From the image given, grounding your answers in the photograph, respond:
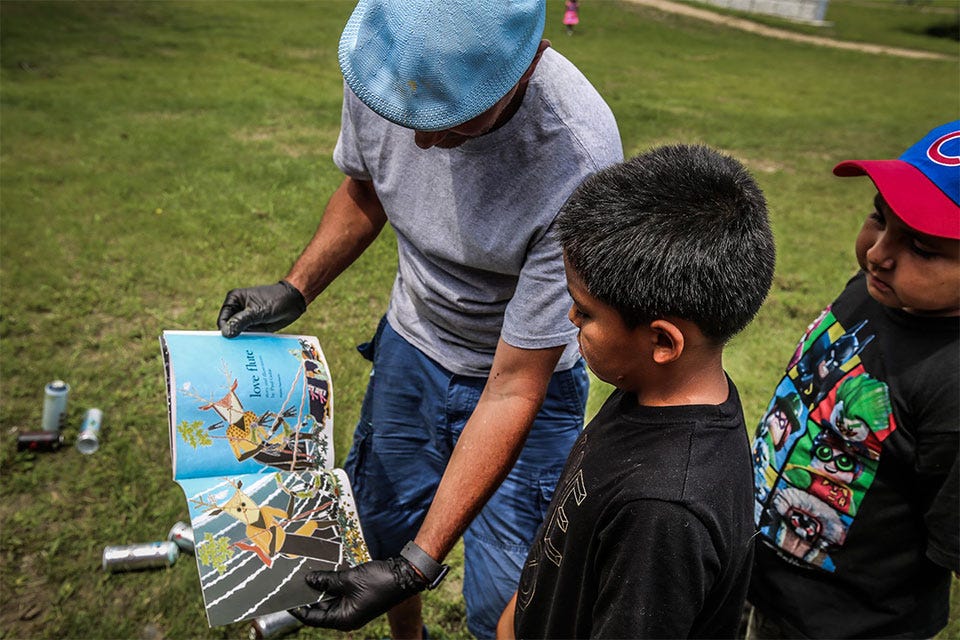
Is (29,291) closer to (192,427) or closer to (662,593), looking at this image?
(192,427)

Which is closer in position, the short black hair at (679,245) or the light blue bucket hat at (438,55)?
the short black hair at (679,245)

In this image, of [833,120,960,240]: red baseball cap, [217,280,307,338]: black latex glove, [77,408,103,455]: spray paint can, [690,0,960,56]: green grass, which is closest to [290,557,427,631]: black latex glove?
[217,280,307,338]: black latex glove

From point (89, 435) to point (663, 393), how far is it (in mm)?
2898

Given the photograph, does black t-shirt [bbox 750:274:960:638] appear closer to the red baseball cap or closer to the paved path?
the red baseball cap

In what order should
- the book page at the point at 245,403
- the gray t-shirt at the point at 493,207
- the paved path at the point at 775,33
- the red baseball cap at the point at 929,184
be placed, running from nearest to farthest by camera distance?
the red baseball cap at the point at 929,184
the gray t-shirt at the point at 493,207
the book page at the point at 245,403
the paved path at the point at 775,33

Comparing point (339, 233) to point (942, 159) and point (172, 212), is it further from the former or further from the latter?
point (172, 212)

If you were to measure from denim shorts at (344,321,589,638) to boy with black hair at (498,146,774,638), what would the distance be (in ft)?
2.34

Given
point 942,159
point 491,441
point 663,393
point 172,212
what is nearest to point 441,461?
point 491,441

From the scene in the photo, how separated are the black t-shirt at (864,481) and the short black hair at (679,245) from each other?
62 cm

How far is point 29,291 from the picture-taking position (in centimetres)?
479

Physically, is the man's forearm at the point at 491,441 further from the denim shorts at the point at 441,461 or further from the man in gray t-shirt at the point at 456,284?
the denim shorts at the point at 441,461

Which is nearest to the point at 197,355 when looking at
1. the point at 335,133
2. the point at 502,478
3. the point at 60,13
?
the point at 502,478

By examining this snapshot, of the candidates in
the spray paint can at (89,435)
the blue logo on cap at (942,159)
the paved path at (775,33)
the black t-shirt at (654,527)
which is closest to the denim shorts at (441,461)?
the black t-shirt at (654,527)

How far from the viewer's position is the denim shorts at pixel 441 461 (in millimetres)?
2182
